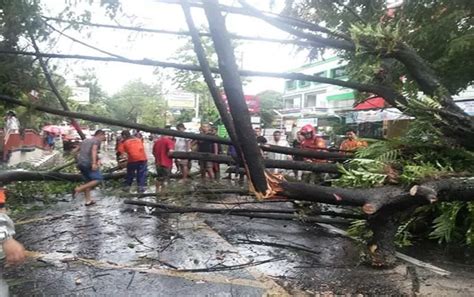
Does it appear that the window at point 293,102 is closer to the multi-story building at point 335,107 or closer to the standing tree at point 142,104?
the multi-story building at point 335,107

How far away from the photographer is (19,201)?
8500 mm

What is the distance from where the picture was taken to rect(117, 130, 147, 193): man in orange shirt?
9359 millimetres

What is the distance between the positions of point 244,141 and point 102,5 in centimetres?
235

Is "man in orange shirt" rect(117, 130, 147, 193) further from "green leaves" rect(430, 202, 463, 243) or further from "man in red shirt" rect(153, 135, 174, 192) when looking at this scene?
"green leaves" rect(430, 202, 463, 243)

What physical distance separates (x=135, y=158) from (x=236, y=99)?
21.1 ft

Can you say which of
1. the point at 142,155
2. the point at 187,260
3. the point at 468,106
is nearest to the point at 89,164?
the point at 142,155

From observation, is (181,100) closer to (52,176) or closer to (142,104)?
(142,104)

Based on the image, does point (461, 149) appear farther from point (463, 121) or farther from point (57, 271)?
point (57, 271)

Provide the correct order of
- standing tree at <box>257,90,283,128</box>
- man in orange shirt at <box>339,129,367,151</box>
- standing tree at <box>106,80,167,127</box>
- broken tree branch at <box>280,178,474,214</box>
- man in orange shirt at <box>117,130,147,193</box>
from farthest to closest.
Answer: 1. standing tree at <box>257,90,283,128</box>
2. standing tree at <box>106,80,167,127</box>
3. man in orange shirt at <box>117,130,147,193</box>
4. man in orange shirt at <box>339,129,367,151</box>
5. broken tree branch at <box>280,178,474,214</box>

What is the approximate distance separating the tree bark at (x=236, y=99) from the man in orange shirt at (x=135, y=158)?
6.01 m

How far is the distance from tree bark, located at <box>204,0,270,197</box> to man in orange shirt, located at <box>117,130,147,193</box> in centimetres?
601

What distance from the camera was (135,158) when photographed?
Answer: 9.34 m

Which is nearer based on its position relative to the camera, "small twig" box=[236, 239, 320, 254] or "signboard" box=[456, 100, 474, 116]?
"small twig" box=[236, 239, 320, 254]

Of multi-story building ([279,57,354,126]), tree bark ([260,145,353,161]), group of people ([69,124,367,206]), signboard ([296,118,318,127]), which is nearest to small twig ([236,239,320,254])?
tree bark ([260,145,353,161])
